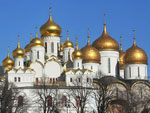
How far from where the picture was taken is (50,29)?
6384cm

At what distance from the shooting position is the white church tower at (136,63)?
64438mm

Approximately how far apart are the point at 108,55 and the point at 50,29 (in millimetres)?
7656

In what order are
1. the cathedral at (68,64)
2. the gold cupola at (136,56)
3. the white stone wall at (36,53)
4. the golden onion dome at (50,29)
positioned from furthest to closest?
the gold cupola at (136,56)
the golden onion dome at (50,29)
the white stone wall at (36,53)
the cathedral at (68,64)

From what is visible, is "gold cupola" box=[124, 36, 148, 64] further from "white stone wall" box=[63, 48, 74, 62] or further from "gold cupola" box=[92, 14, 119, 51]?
"white stone wall" box=[63, 48, 74, 62]

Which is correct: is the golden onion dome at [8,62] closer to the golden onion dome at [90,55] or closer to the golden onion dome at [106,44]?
the golden onion dome at [90,55]

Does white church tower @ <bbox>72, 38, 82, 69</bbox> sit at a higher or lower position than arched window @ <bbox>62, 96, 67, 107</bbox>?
higher

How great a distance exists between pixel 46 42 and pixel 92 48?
5.34 metres

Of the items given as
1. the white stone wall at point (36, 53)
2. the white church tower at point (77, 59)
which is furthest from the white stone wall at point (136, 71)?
the white stone wall at point (36, 53)

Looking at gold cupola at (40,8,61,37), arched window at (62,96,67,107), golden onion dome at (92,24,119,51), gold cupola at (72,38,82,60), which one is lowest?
arched window at (62,96,67,107)

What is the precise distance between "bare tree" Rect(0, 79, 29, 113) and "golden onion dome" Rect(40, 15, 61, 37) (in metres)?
9.12

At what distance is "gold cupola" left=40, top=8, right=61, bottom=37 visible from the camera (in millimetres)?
63812

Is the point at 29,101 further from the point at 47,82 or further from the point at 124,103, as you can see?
the point at 124,103

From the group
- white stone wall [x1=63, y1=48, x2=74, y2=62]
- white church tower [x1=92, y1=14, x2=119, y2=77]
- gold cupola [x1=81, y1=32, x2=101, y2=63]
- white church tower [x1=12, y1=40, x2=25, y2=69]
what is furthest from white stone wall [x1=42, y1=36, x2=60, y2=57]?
white church tower [x1=92, y1=14, x2=119, y2=77]

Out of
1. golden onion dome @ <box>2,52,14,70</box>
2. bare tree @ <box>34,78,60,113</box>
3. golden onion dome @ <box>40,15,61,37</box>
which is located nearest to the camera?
bare tree @ <box>34,78,60,113</box>
